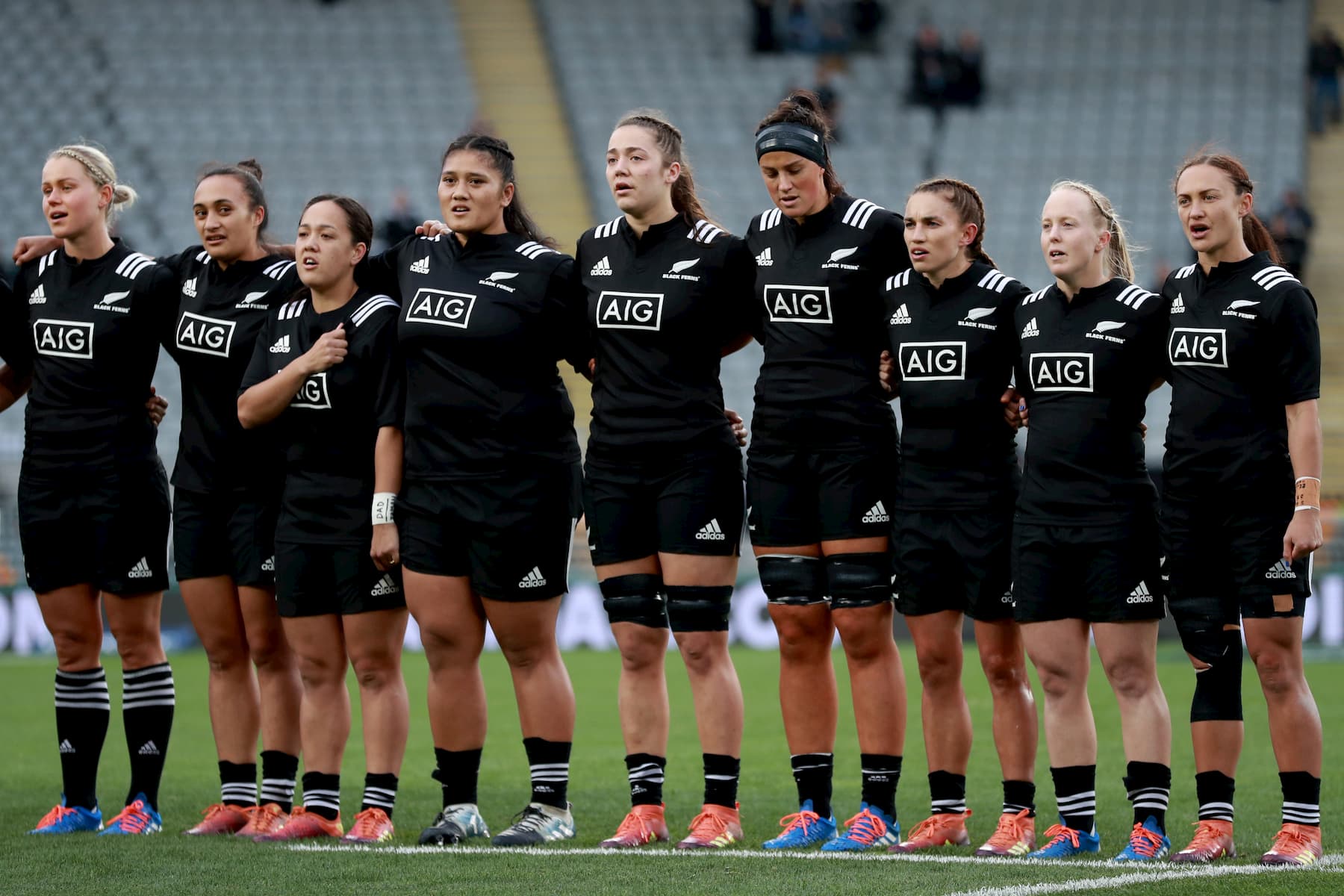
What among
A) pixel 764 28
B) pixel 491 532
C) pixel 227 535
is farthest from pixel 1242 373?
pixel 764 28

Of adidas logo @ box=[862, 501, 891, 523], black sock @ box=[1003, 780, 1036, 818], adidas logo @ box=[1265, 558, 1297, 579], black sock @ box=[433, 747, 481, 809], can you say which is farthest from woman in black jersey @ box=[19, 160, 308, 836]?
adidas logo @ box=[1265, 558, 1297, 579]

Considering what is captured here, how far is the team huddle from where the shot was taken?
19.5ft

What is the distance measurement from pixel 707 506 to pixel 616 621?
1.72 ft

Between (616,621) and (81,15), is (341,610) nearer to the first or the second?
(616,621)

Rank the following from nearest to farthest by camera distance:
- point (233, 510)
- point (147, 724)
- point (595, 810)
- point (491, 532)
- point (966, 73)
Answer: point (491, 532), point (233, 510), point (147, 724), point (595, 810), point (966, 73)

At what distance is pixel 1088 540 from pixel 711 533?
4.14 feet

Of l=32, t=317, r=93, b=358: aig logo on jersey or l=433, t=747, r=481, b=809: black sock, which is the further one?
l=32, t=317, r=93, b=358: aig logo on jersey

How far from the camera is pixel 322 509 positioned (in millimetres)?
6566

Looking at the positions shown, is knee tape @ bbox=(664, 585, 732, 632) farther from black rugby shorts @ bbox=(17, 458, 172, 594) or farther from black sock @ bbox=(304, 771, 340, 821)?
black rugby shorts @ bbox=(17, 458, 172, 594)

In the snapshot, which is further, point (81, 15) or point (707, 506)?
point (81, 15)

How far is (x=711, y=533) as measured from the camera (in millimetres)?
6340

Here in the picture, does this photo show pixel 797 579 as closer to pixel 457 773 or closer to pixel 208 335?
pixel 457 773

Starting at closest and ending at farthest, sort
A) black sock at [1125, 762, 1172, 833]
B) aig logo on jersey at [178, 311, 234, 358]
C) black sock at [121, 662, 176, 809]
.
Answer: black sock at [1125, 762, 1172, 833]
aig logo on jersey at [178, 311, 234, 358]
black sock at [121, 662, 176, 809]

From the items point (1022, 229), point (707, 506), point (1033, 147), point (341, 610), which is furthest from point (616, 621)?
point (1033, 147)
